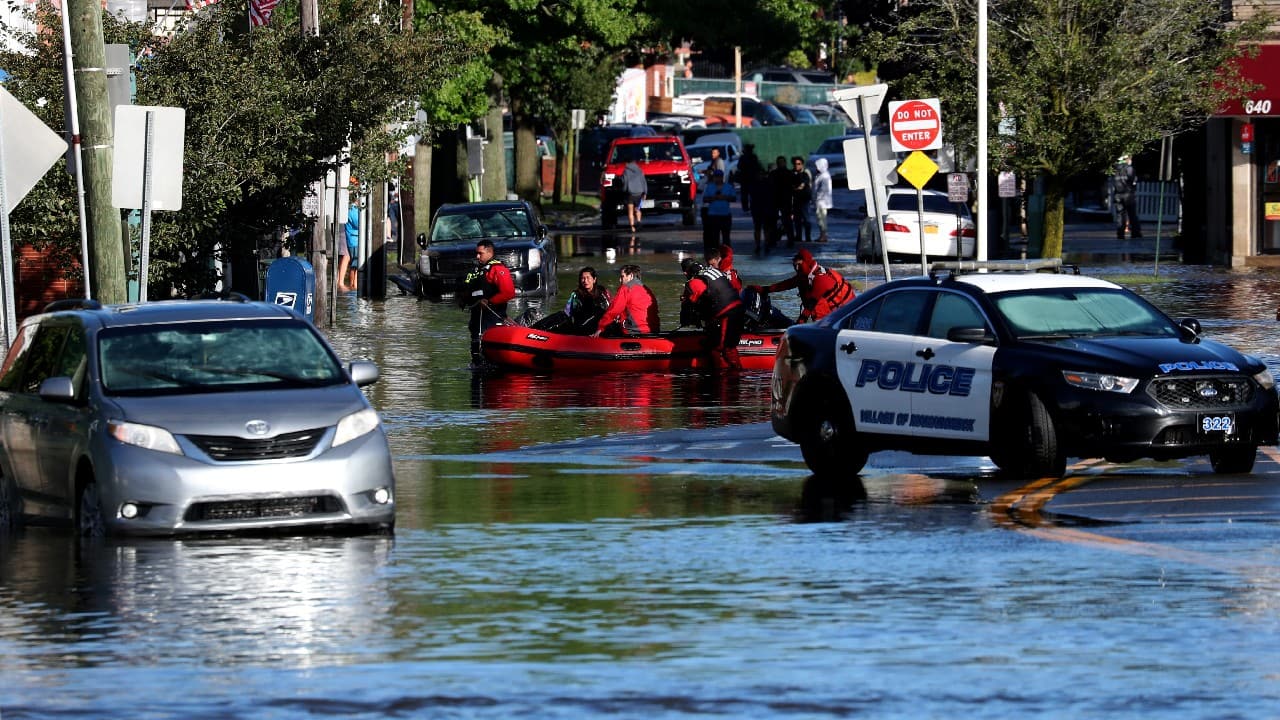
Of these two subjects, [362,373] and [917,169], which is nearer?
[362,373]

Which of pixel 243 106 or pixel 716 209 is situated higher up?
pixel 243 106

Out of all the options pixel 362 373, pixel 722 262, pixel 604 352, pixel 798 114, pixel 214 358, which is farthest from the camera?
pixel 798 114

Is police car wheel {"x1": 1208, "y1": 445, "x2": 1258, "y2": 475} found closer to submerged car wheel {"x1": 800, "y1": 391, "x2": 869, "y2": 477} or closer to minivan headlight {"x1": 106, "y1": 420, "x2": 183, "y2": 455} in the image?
submerged car wheel {"x1": 800, "y1": 391, "x2": 869, "y2": 477}

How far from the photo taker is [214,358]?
1455 cm

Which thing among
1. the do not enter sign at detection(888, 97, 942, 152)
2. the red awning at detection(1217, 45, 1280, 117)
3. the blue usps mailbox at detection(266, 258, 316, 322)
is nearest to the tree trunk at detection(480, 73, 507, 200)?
the red awning at detection(1217, 45, 1280, 117)

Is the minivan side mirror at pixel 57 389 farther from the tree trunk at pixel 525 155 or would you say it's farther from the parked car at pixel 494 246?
the tree trunk at pixel 525 155

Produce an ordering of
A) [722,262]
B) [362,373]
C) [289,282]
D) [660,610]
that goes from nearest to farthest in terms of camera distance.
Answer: [660,610], [362,373], [722,262], [289,282]

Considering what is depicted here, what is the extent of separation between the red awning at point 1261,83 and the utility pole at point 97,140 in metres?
28.7

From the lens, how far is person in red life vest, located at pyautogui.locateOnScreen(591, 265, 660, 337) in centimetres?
2736

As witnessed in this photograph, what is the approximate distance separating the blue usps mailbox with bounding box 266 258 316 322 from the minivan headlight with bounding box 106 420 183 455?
15.6m

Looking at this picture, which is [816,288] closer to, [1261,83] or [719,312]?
[719,312]

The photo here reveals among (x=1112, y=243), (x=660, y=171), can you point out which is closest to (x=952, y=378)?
(x=1112, y=243)

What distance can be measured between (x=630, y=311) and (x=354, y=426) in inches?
549

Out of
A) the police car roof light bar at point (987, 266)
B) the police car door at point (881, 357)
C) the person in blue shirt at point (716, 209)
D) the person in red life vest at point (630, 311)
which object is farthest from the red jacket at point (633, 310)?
the person in blue shirt at point (716, 209)
